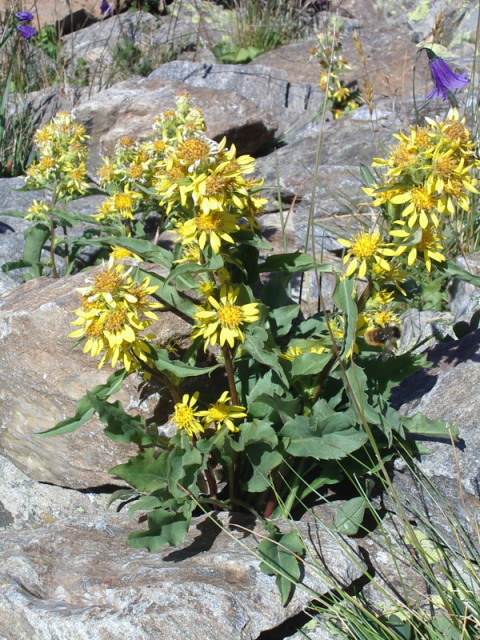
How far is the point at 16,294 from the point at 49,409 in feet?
1.93

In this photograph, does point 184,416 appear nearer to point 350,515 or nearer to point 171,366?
point 171,366

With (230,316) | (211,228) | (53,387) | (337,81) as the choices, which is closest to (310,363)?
(230,316)

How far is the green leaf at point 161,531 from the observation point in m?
1.88

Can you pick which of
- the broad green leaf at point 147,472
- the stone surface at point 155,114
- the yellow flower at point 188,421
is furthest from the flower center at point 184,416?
the stone surface at point 155,114

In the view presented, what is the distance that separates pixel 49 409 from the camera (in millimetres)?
2600

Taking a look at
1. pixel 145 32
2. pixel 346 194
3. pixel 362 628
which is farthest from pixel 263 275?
A: pixel 145 32

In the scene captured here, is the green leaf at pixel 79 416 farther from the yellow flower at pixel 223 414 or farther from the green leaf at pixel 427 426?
the green leaf at pixel 427 426

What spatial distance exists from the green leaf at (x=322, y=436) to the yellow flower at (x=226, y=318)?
0.33 meters

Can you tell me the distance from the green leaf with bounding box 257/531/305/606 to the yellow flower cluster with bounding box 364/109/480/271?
2.95 ft

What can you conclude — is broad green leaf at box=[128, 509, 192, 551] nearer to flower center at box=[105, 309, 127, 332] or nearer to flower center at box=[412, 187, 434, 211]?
flower center at box=[105, 309, 127, 332]

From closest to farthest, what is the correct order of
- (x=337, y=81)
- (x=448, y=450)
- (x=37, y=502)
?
(x=448, y=450), (x=37, y=502), (x=337, y=81)

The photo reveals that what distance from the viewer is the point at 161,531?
1918 millimetres

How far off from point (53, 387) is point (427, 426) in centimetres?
139

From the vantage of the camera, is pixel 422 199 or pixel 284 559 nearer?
pixel 422 199
